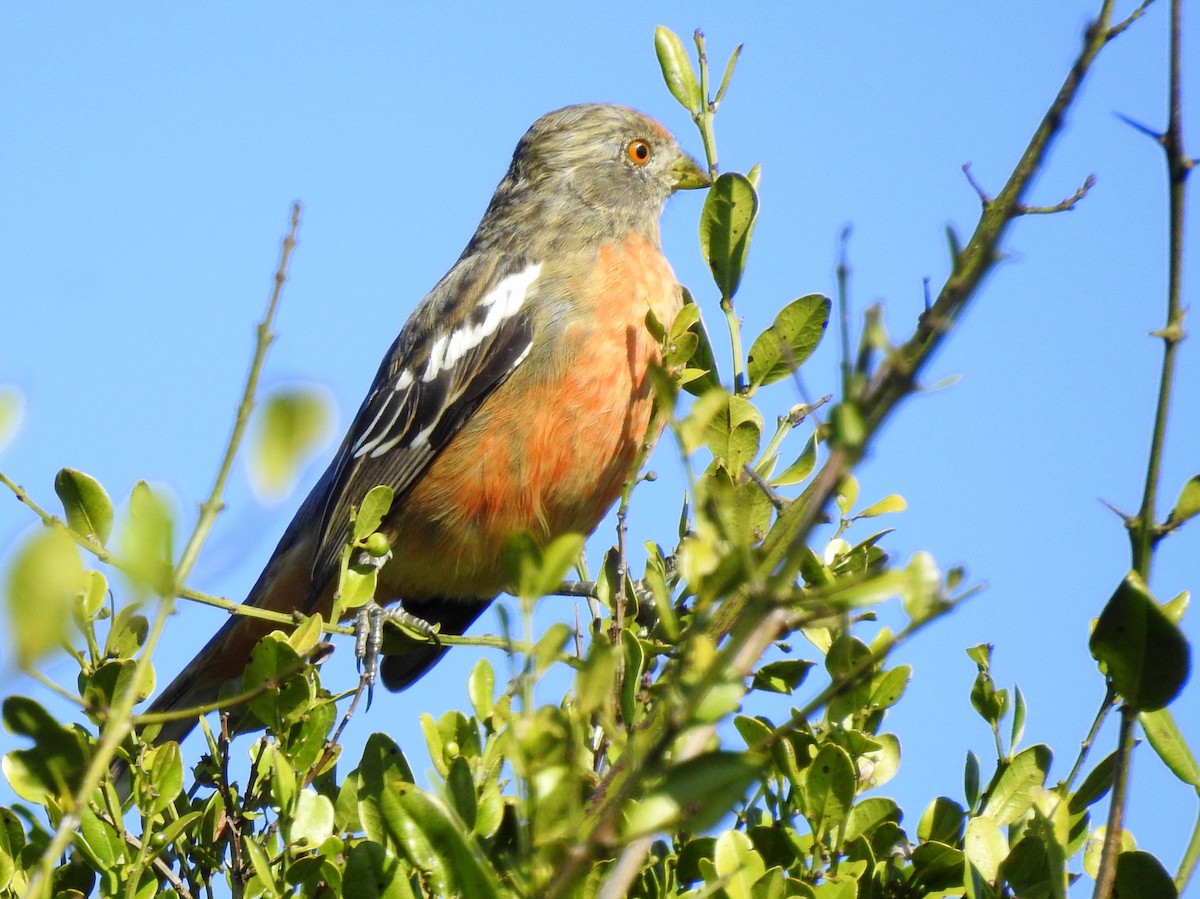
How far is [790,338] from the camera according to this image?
304 cm

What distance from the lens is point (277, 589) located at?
18.7 feet

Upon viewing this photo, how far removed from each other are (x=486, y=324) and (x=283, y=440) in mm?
3968

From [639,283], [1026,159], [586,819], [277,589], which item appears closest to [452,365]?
[639,283]

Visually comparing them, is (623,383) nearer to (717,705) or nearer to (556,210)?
(556,210)

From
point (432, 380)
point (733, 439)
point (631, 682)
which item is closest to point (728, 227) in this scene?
point (733, 439)

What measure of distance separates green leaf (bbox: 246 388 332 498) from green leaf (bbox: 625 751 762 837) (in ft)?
1.84

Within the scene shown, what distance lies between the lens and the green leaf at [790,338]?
9.77 ft

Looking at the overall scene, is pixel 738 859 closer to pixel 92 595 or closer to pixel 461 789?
pixel 461 789

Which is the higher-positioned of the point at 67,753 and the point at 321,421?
the point at 321,421

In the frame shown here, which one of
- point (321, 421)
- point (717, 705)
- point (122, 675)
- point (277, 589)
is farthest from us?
point (277, 589)

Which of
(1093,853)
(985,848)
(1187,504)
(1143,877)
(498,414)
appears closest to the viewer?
(1187,504)

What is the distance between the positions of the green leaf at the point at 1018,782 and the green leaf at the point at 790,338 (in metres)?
1.03

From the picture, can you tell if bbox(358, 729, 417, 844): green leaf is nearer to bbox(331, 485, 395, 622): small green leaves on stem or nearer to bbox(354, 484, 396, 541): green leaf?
bbox(331, 485, 395, 622): small green leaves on stem

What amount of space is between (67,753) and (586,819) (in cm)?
102
